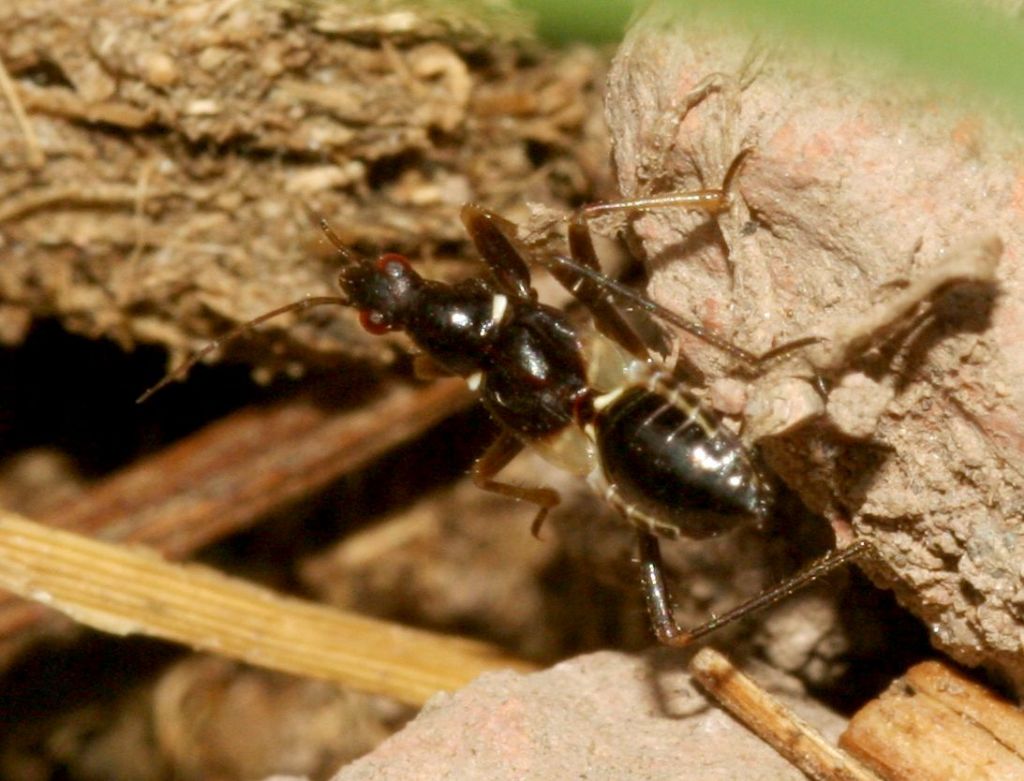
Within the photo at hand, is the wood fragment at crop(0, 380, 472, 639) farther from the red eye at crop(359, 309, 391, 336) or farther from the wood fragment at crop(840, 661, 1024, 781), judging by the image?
the wood fragment at crop(840, 661, 1024, 781)

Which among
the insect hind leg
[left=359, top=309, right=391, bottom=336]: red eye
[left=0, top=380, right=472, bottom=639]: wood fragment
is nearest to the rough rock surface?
the insect hind leg

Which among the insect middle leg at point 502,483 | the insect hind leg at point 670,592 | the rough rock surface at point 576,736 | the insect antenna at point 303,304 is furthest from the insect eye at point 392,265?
the rough rock surface at point 576,736

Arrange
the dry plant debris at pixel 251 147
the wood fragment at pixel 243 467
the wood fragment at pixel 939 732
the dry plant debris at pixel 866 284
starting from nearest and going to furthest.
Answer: the dry plant debris at pixel 866 284 < the wood fragment at pixel 939 732 < the dry plant debris at pixel 251 147 < the wood fragment at pixel 243 467

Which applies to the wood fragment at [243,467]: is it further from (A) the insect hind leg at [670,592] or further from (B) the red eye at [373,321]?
(A) the insect hind leg at [670,592]

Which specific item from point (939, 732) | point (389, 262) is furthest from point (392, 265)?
point (939, 732)

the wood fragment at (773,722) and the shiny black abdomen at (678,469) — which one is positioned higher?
the shiny black abdomen at (678,469)

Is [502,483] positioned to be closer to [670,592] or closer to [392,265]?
[670,592]
